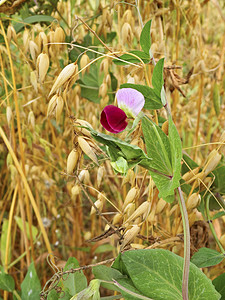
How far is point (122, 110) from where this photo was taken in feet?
1.05

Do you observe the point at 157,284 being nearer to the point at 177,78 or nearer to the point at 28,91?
the point at 177,78

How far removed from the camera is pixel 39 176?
796 mm

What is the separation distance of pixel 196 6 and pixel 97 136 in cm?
51

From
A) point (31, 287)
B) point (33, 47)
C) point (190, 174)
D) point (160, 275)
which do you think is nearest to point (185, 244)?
point (160, 275)

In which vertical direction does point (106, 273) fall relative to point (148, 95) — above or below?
below

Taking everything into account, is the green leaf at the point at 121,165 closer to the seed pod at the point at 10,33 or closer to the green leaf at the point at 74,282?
the green leaf at the point at 74,282

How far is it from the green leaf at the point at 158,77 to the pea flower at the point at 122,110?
1.6 inches

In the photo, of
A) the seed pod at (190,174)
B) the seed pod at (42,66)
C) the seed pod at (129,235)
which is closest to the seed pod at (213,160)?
the seed pod at (190,174)

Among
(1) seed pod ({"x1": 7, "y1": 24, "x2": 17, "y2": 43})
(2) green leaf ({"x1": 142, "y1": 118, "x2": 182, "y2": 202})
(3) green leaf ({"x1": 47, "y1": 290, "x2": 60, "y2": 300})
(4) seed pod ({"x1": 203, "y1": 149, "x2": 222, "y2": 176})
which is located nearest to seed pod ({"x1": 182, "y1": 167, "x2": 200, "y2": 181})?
(4) seed pod ({"x1": 203, "y1": 149, "x2": 222, "y2": 176})

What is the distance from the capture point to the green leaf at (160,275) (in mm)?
361

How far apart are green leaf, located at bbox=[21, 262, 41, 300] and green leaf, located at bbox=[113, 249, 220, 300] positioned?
0.21 metres

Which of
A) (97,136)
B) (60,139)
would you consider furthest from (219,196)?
(60,139)

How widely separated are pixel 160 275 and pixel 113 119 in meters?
0.19

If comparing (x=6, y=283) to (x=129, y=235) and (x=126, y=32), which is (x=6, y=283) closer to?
(x=129, y=235)
